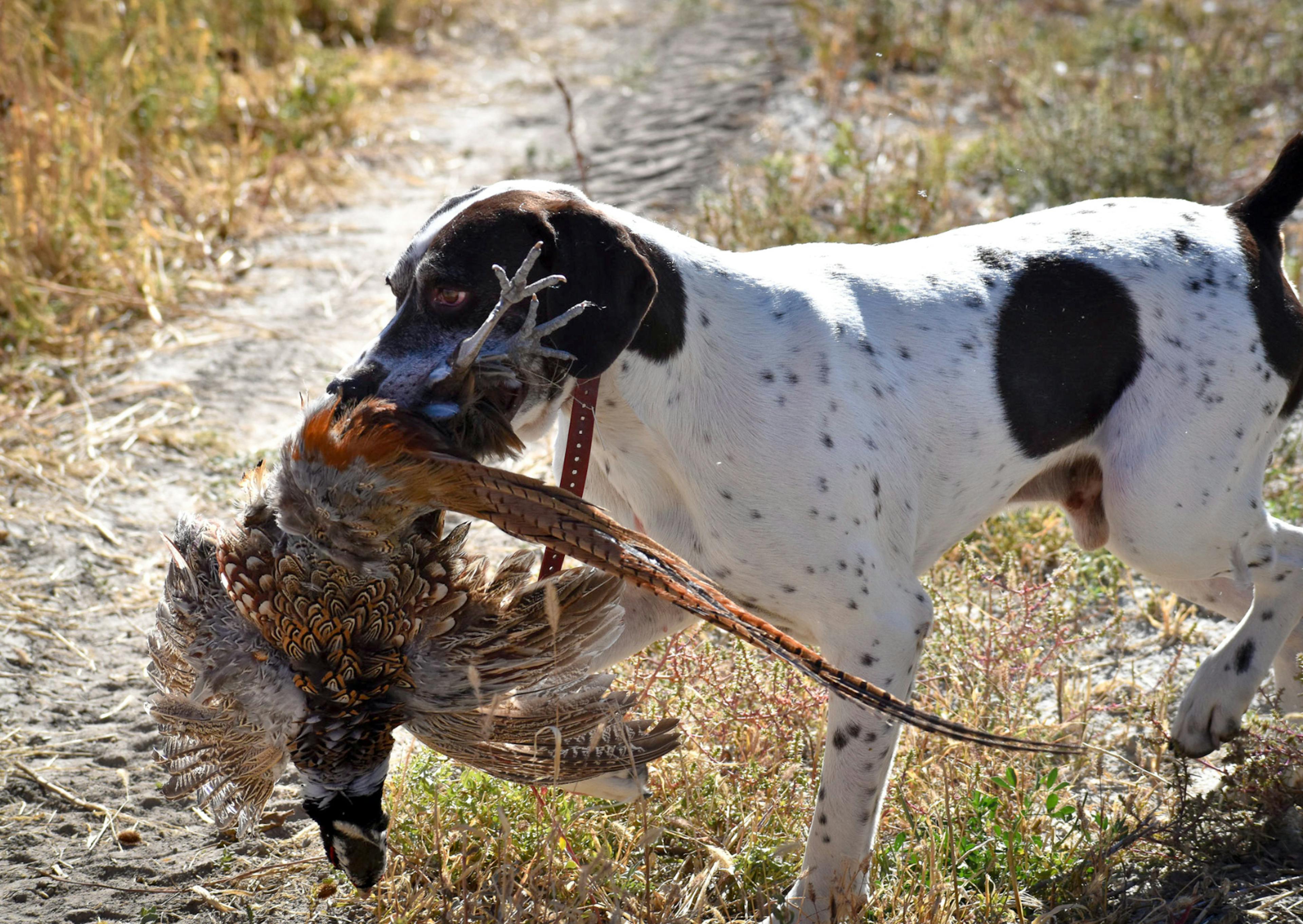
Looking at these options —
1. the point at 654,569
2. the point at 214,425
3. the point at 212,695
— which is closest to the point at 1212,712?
the point at 654,569

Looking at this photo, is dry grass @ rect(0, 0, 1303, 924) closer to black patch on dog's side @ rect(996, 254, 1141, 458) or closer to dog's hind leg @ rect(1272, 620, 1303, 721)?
dog's hind leg @ rect(1272, 620, 1303, 721)

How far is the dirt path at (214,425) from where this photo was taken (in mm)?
2945

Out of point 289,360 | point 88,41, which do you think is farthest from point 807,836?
point 88,41

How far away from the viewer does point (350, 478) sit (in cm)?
200

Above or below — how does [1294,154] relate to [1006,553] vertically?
above

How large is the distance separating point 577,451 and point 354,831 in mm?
836

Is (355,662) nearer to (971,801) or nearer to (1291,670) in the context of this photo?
(971,801)

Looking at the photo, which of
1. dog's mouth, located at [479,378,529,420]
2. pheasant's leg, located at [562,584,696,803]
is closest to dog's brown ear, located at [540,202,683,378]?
dog's mouth, located at [479,378,529,420]

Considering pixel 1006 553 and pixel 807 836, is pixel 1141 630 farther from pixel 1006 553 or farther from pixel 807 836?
pixel 807 836

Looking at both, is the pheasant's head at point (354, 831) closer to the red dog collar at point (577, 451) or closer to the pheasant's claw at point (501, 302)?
the red dog collar at point (577, 451)

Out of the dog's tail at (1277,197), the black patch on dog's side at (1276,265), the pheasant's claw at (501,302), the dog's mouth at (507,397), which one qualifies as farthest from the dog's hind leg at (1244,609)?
the pheasant's claw at (501,302)

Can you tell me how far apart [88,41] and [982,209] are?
4.83m

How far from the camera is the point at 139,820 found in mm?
3049

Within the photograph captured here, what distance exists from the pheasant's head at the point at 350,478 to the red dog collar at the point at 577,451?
1.36 ft
